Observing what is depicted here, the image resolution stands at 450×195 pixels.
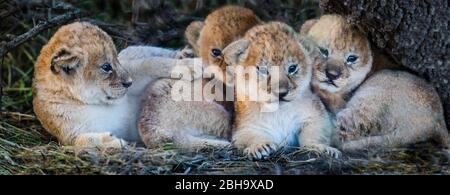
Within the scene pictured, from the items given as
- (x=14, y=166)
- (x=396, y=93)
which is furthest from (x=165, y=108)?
(x=396, y=93)

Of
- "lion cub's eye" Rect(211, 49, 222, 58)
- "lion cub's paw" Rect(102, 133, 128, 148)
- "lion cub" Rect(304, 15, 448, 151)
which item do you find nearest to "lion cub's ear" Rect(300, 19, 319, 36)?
"lion cub" Rect(304, 15, 448, 151)

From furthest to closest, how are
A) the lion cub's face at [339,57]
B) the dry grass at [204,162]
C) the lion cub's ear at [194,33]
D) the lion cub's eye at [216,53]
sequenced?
the lion cub's ear at [194,33] < the lion cub's eye at [216,53] < the lion cub's face at [339,57] < the dry grass at [204,162]

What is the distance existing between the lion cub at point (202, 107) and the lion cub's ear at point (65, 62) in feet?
1.11

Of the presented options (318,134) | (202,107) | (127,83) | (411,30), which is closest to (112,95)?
(127,83)

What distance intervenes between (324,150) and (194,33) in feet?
2.82

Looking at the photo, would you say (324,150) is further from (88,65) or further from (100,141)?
(88,65)

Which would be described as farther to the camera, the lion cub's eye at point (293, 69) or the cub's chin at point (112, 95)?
the cub's chin at point (112, 95)

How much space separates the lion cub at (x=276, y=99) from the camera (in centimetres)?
368

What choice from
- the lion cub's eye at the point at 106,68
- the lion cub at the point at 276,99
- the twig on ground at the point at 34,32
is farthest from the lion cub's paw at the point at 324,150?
the twig on ground at the point at 34,32

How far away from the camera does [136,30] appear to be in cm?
445

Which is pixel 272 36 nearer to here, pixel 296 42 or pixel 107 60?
pixel 296 42

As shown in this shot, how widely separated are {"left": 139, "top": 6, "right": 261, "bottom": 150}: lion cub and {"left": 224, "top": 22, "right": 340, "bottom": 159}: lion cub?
89 mm

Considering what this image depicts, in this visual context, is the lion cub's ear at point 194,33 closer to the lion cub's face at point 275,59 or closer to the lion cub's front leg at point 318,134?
the lion cub's face at point 275,59

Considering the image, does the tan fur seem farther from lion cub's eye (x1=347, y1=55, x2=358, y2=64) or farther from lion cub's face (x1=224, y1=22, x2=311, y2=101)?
lion cub's eye (x1=347, y1=55, x2=358, y2=64)
